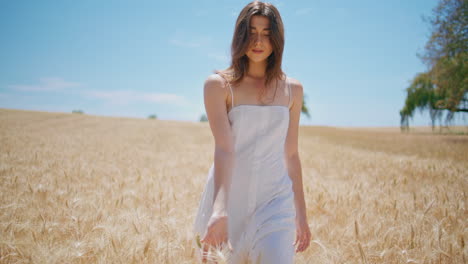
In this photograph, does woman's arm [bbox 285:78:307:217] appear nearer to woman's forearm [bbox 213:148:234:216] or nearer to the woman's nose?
the woman's nose

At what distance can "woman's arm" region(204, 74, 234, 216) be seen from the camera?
131 cm

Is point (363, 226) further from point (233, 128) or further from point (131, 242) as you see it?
point (131, 242)

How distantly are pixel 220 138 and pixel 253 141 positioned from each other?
0.29 metres

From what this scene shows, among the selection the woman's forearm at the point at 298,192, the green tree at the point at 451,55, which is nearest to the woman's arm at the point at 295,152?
the woman's forearm at the point at 298,192

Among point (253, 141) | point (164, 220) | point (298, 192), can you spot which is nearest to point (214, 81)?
point (253, 141)

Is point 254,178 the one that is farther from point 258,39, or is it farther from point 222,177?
point 258,39

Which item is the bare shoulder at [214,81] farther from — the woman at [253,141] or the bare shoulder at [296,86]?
the bare shoulder at [296,86]

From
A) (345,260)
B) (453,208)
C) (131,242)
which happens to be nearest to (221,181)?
(131,242)

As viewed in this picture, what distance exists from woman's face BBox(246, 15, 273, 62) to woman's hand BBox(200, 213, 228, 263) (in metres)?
0.97

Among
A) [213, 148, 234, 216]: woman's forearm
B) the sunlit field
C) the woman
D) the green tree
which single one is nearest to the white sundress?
the woman

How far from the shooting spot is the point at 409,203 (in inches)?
137

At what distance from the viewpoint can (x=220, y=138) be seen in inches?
55.6

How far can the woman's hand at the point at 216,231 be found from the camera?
1.23 m

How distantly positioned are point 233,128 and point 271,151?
0.95ft
